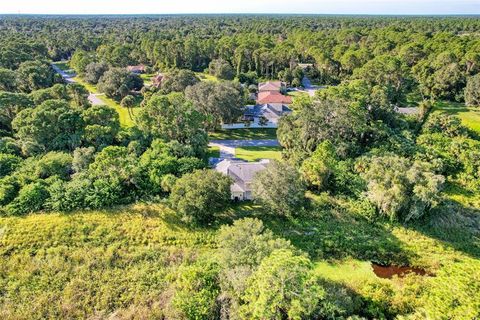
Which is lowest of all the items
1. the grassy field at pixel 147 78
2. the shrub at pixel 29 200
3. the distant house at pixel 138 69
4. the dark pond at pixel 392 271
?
the dark pond at pixel 392 271

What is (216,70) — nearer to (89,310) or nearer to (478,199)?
(478,199)

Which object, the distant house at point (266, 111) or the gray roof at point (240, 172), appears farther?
the distant house at point (266, 111)

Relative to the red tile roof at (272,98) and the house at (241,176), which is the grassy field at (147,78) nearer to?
the red tile roof at (272,98)

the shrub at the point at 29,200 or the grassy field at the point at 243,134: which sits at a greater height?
the shrub at the point at 29,200

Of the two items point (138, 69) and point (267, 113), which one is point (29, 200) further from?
point (138, 69)

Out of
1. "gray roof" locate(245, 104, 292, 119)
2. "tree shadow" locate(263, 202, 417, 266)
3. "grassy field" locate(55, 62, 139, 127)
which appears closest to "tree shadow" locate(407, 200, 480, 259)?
"tree shadow" locate(263, 202, 417, 266)

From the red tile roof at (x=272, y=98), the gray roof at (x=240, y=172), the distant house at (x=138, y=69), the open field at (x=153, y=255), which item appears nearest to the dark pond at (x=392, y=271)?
the open field at (x=153, y=255)

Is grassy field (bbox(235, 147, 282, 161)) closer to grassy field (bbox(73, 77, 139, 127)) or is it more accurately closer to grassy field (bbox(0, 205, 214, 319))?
grassy field (bbox(0, 205, 214, 319))
